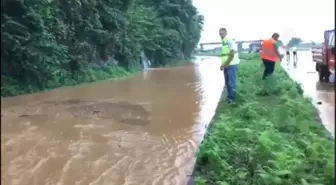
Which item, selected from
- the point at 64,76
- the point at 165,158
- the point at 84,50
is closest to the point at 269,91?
the point at 165,158

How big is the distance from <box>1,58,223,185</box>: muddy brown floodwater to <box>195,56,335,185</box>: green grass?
59cm

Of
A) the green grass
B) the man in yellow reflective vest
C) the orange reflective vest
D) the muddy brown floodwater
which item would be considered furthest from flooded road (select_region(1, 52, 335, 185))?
the orange reflective vest

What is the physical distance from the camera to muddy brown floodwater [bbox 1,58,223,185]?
17.5 ft

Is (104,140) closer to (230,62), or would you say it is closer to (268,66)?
(230,62)

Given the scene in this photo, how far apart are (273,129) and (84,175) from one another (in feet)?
7.31

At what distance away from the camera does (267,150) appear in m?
4.27

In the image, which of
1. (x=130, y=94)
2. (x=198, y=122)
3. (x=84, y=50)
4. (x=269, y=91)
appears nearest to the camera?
(x=198, y=122)

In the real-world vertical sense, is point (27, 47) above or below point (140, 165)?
above

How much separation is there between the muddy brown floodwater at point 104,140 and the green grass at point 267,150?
0.59 metres

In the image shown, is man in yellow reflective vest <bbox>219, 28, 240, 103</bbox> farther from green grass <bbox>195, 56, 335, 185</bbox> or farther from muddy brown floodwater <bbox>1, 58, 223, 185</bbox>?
green grass <bbox>195, 56, 335, 185</bbox>

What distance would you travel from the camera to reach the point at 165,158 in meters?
6.07

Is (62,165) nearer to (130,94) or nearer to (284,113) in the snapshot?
(284,113)

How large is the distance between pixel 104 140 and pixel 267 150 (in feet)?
11.5

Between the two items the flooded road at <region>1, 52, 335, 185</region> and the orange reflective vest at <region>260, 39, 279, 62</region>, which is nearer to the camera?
the flooded road at <region>1, 52, 335, 185</region>
